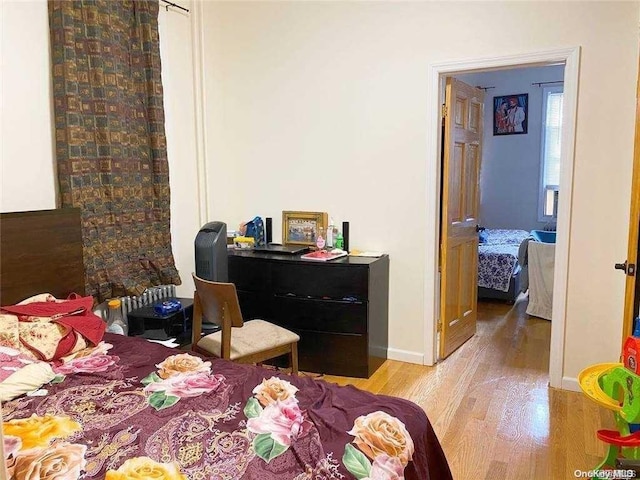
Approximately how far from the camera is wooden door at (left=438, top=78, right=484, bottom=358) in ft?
11.7

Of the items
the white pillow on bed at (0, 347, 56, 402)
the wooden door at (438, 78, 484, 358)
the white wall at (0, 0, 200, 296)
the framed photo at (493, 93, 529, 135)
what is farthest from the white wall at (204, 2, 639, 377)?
the framed photo at (493, 93, 529, 135)

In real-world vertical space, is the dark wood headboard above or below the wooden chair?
above

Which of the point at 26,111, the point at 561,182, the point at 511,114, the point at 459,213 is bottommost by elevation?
the point at 459,213

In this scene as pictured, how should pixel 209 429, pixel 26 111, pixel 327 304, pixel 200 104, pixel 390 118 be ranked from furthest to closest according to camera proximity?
pixel 200 104
pixel 390 118
pixel 327 304
pixel 26 111
pixel 209 429

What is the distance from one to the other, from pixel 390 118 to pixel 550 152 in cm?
389

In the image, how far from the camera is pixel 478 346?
13.1ft

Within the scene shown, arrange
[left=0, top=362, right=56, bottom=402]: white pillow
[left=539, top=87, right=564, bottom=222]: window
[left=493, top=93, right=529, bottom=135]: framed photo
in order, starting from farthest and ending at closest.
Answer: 1. [left=493, top=93, right=529, bottom=135]: framed photo
2. [left=539, top=87, right=564, bottom=222]: window
3. [left=0, top=362, right=56, bottom=402]: white pillow

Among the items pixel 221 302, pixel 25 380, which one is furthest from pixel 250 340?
pixel 25 380

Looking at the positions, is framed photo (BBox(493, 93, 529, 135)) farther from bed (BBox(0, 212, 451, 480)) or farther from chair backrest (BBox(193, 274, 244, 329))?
bed (BBox(0, 212, 451, 480))

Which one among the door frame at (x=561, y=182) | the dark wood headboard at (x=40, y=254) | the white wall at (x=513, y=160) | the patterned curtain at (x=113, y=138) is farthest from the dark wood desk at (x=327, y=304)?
the white wall at (x=513, y=160)

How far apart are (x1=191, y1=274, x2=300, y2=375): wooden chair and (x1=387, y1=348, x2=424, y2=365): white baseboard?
1032mm

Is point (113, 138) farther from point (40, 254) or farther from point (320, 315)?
point (320, 315)

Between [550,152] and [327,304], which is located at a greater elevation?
[550,152]

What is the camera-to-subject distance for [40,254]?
2.66m
